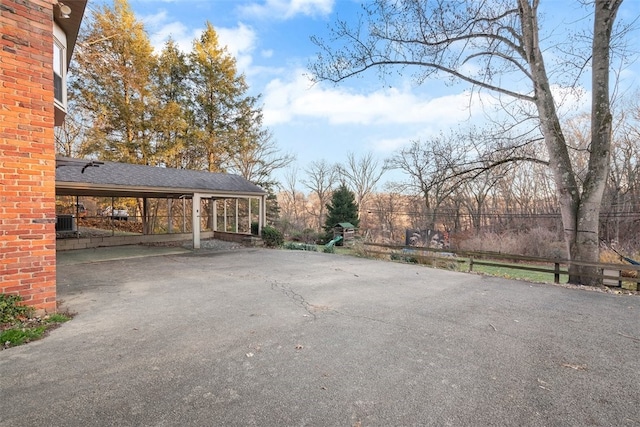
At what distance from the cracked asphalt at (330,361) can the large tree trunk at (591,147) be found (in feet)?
5.31

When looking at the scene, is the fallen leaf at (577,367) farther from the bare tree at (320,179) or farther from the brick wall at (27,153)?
the bare tree at (320,179)

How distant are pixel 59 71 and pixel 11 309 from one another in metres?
4.38

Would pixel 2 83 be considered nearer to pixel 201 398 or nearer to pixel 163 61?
pixel 201 398

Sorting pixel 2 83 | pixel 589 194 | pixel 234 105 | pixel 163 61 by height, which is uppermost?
pixel 163 61

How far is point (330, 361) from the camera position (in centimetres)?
285

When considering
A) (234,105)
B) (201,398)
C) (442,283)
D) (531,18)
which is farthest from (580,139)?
(201,398)

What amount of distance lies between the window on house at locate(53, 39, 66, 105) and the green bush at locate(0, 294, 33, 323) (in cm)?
374

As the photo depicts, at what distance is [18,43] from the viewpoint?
3.73 metres

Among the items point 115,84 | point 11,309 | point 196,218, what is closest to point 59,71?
point 11,309

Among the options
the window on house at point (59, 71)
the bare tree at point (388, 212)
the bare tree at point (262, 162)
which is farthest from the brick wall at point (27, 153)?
the bare tree at point (388, 212)

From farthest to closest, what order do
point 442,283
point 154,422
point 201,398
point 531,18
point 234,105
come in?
point 234,105 → point 531,18 → point 442,283 → point 201,398 → point 154,422

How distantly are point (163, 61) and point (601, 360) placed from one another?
2076 centimetres

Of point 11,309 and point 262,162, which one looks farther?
point 262,162

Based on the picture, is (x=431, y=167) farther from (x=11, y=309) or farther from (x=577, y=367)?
(x=11, y=309)
